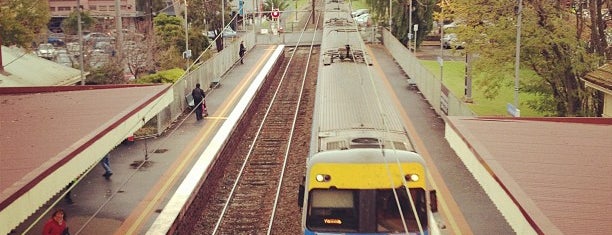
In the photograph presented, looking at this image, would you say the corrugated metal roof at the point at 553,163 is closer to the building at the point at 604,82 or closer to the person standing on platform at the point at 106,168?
the building at the point at 604,82

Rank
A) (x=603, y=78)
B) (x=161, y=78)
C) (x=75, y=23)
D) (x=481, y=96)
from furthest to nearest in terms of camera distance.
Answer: (x=75, y=23)
(x=481, y=96)
(x=161, y=78)
(x=603, y=78)

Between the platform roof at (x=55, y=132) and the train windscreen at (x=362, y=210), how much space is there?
4.02 metres

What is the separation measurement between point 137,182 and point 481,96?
20.7 m

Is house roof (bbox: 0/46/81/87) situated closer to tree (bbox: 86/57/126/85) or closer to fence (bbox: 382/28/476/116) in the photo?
tree (bbox: 86/57/126/85)

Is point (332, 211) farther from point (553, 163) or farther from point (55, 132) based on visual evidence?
point (55, 132)

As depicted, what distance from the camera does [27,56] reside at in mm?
30438

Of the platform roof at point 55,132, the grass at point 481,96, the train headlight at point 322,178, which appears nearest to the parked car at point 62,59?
the grass at point 481,96

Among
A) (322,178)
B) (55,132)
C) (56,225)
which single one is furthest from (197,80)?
(322,178)

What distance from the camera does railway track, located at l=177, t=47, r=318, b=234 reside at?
16609 millimetres

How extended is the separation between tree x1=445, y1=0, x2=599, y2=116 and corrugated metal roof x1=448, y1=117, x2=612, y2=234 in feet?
36.8

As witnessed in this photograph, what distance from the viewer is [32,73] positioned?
2739 centimetres

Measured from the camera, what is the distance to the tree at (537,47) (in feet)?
83.7

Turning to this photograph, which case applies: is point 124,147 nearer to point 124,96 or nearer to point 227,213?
point 124,96

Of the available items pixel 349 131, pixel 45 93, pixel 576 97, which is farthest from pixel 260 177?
pixel 576 97
